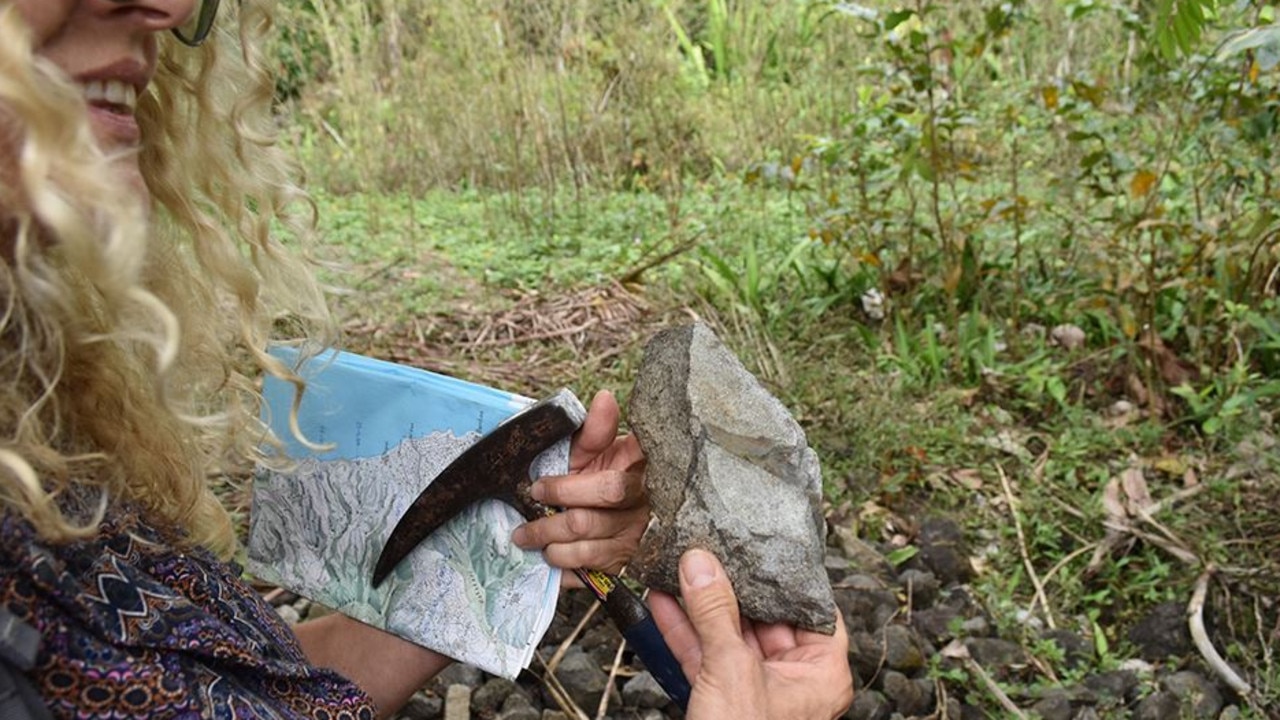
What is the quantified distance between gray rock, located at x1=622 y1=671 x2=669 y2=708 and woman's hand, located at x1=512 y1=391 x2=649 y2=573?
60 centimetres

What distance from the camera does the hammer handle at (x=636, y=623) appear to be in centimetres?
158

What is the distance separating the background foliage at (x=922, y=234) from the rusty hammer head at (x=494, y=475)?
3.76ft

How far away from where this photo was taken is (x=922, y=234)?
367 cm

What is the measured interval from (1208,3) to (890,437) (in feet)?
4.50

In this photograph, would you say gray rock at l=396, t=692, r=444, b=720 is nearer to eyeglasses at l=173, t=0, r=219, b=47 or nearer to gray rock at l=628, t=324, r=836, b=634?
gray rock at l=628, t=324, r=836, b=634

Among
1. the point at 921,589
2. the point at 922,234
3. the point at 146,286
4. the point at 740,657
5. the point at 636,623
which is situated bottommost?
the point at 921,589

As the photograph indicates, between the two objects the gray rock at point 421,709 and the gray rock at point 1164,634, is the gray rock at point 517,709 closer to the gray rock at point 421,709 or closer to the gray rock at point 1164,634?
the gray rock at point 421,709

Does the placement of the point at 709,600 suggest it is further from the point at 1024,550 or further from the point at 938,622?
the point at 1024,550

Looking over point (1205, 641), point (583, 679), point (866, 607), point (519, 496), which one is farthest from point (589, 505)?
point (1205, 641)

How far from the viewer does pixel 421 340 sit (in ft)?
11.6

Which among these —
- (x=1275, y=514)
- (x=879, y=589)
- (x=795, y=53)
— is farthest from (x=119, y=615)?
(x=795, y=53)

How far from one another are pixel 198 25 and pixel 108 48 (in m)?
0.25

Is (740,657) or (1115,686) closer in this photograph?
(740,657)

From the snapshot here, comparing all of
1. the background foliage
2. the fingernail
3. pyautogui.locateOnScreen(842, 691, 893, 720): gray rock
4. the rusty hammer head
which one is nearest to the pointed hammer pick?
the rusty hammer head
